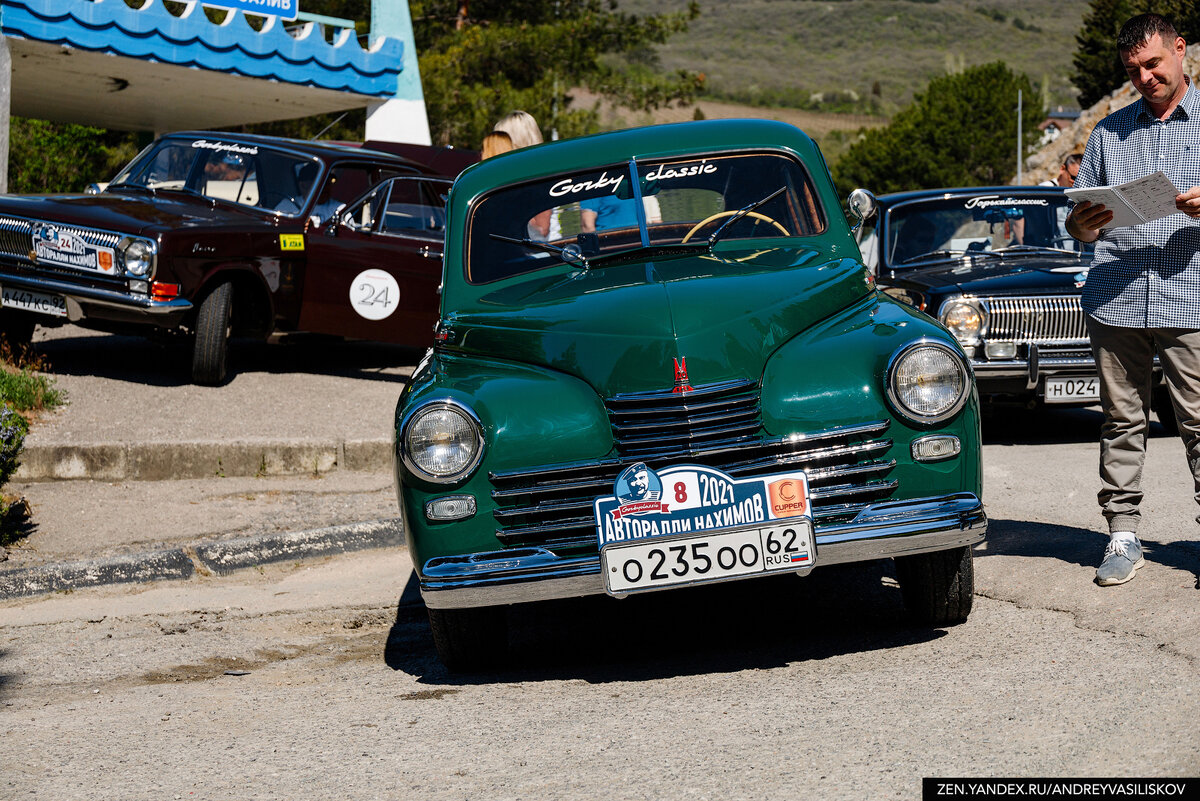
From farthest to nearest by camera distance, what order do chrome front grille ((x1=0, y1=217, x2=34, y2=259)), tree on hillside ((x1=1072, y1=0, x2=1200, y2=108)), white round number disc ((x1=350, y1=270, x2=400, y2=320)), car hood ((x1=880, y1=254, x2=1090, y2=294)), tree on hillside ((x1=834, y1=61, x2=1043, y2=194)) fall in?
1. tree on hillside ((x1=834, y1=61, x2=1043, y2=194))
2. tree on hillside ((x1=1072, y1=0, x2=1200, y2=108))
3. white round number disc ((x1=350, y1=270, x2=400, y2=320))
4. chrome front grille ((x1=0, y1=217, x2=34, y2=259))
5. car hood ((x1=880, y1=254, x2=1090, y2=294))

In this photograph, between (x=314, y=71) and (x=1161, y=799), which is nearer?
(x=1161, y=799)

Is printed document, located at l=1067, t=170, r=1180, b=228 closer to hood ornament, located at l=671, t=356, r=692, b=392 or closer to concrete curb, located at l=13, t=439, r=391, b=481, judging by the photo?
hood ornament, located at l=671, t=356, r=692, b=392

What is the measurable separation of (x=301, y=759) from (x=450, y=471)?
1.01 m

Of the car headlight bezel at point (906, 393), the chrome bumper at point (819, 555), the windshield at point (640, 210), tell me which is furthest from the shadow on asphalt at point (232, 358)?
the car headlight bezel at point (906, 393)

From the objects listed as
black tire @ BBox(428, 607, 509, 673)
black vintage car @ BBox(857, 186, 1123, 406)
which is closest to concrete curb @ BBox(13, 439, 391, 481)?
black vintage car @ BBox(857, 186, 1123, 406)

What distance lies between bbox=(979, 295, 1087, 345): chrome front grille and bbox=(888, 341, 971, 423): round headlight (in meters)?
4.43

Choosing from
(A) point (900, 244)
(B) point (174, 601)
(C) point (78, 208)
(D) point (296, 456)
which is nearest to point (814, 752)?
(B) point (174, 601)

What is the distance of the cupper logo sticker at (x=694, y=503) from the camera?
3895mm

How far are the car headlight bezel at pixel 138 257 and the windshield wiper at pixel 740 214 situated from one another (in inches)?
216

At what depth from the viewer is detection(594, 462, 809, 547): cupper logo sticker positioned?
12.8ft

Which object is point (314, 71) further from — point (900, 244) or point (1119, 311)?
point (1119, 311)

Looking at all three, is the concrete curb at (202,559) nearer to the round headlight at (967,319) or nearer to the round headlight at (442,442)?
the round headlight at (442,442)

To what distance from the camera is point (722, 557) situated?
389cm

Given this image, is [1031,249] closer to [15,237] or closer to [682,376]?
[682,376]
